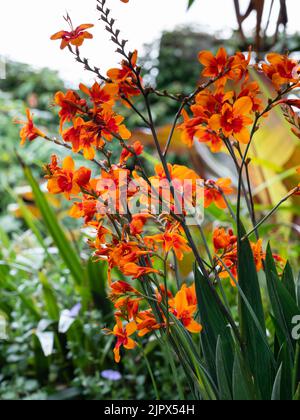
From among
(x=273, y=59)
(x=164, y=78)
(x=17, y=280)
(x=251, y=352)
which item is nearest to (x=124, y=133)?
(x=273, y=59)

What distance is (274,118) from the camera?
1827mm

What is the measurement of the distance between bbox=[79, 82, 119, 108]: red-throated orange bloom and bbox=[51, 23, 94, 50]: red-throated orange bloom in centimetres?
5

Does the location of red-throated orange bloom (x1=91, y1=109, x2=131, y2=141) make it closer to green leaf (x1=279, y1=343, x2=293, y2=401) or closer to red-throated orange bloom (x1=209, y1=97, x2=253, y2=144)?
red-throated orange bloom (x1=209, y1=97, x2=253, y2=144)

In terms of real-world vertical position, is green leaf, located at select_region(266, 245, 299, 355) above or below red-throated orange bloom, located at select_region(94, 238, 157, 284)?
below

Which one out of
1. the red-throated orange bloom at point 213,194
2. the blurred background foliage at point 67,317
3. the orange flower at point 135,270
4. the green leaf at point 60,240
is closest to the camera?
the orange flower at point 135,270

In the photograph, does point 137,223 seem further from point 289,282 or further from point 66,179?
point 289,282

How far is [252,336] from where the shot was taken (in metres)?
0.60

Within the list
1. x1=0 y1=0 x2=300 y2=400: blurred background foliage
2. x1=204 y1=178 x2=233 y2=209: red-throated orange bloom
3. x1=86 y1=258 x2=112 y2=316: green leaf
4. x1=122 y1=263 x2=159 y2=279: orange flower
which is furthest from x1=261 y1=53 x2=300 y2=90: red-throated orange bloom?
x1=86 y1=258 x2=112 y2=316: green leaf

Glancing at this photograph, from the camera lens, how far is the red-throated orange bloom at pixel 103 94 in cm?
55

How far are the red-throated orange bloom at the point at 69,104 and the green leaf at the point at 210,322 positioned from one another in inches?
8.7

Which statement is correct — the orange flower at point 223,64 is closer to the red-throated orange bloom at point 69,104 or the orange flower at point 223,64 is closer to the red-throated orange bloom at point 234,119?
the red-throated orange bloom at point 234,119

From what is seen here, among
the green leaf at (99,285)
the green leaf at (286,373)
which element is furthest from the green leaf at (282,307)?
the green leaf at (99,285)

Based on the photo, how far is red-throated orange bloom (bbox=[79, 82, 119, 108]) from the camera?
1.81 feet

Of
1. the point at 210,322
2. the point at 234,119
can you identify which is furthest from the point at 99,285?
the point at 234,119
